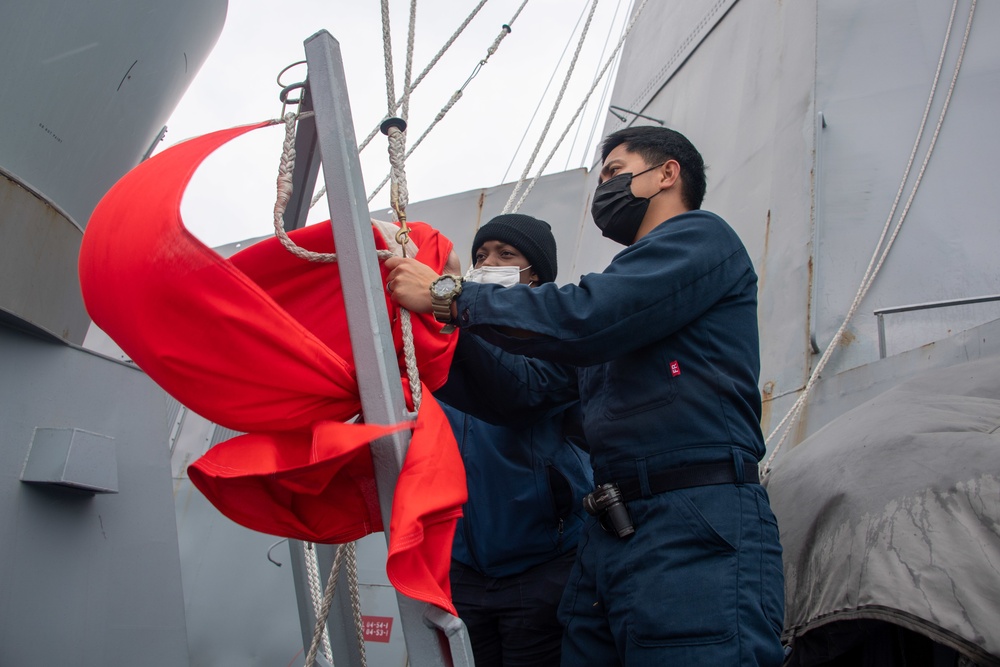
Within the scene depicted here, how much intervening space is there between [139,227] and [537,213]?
14.8ft

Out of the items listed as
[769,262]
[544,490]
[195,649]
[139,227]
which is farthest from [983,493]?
[195,649]

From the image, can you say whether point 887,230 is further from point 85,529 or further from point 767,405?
point 85,529

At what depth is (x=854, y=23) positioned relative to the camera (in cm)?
333

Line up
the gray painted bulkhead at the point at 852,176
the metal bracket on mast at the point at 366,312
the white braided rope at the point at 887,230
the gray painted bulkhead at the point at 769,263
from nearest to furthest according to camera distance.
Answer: the metal bracket on mast at the point at 366,312 < the gray painted bulkhead at the point at 769,263 < the white braided rope at the point at 887,230 < the gray painted bulkhead at the point at 852,176

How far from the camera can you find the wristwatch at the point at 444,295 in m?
1.39

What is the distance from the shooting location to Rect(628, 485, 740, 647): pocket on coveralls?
4.05 feet

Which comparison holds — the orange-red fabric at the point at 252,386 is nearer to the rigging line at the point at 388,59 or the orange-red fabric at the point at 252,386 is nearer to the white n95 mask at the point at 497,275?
the rigging line at the point at 388,59

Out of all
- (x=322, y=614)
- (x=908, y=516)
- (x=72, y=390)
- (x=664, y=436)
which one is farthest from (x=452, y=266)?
(x=72, y=390)

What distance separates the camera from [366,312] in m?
1.29

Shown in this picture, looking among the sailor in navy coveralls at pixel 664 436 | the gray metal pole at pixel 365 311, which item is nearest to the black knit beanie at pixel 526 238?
the sailor in navy coveralls at pixel 664 436

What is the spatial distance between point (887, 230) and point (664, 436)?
6.34 ft

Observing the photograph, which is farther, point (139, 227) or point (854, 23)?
point (854, 23)

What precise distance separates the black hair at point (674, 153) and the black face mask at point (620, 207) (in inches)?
1.7

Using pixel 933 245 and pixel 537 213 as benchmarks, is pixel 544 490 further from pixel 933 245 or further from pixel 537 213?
pixel 537 213
